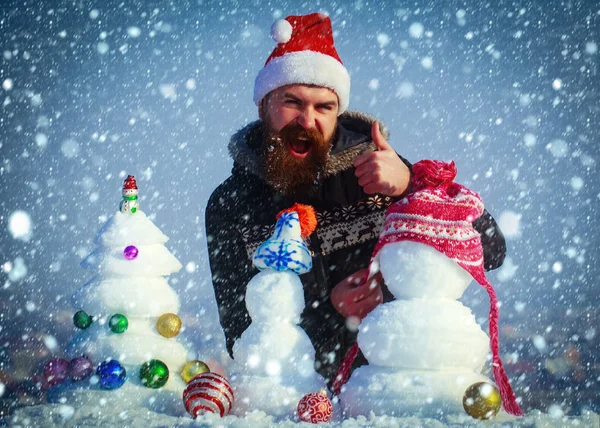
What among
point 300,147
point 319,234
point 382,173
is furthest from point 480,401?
point 300,147

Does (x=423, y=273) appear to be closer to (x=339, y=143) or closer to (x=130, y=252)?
(x=339, y=143)

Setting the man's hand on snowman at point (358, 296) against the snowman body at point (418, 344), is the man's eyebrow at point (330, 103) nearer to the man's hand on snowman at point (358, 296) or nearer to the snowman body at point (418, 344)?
the man's hand on snowman at point (358, 296)

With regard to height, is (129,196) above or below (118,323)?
above

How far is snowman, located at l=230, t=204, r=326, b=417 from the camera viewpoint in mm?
1298

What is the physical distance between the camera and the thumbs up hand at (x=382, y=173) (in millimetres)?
1423

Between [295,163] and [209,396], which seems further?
[295,163]

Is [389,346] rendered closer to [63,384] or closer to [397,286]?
[397,286]

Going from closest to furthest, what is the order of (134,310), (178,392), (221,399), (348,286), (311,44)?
(221,399)
(348,286)
(178,392)
(134,310)
(311,44)

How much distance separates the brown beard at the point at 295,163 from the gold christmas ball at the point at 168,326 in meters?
0.62

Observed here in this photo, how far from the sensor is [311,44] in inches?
93.1

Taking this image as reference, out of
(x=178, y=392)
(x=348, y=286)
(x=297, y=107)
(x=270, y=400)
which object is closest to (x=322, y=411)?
(x=270, y=400)

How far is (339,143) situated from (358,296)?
0.79 m

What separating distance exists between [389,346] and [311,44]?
5.14ft

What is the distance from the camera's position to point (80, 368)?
1.79 meters
